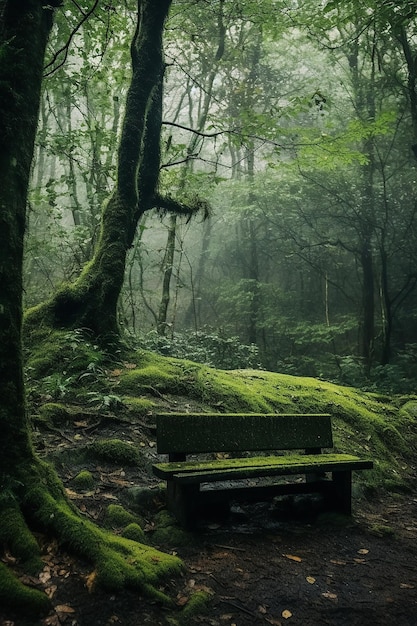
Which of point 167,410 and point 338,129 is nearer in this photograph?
point 167,410

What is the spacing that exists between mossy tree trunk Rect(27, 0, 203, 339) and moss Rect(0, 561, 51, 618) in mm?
5115

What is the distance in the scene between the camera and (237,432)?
4.77m

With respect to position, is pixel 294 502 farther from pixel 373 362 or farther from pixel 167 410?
pixel 373 362

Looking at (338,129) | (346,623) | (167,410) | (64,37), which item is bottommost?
(346,623)

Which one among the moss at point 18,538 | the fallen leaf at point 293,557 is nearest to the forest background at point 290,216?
the fallen leaf at point 293,557

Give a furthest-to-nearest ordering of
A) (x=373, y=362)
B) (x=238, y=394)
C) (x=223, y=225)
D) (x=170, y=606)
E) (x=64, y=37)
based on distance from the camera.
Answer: (x=223, y=225) < (x=373, y=362) < (x=64, y=37) < (x=238, y=394) < (x=170, y=606)

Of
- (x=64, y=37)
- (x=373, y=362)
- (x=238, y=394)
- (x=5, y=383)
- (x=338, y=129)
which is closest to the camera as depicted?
(x=5, y=383)

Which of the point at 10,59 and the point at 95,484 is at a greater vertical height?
the point at 10,59

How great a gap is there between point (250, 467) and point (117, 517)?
1.23 metres

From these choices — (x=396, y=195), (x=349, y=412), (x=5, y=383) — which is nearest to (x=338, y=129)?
(x=396, y=195)

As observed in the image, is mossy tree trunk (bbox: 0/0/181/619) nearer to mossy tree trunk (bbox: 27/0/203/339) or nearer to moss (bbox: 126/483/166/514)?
moss (bbox: 126/483/166/514)

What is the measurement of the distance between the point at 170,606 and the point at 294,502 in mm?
2219

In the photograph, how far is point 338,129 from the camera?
60.6 feet

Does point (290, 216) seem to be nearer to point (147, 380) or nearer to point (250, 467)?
point (147, 380)
